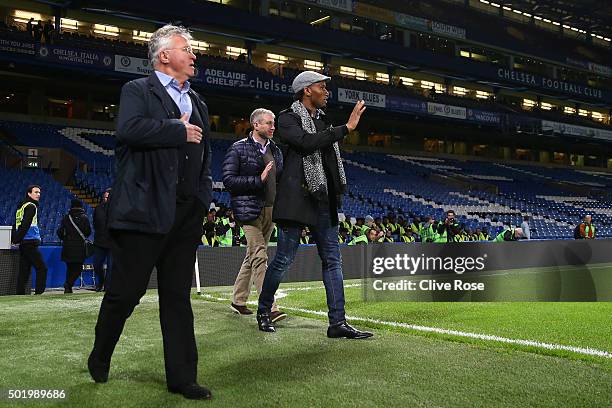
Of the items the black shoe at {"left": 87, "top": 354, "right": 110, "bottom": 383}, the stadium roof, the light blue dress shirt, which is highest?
the stadium roof

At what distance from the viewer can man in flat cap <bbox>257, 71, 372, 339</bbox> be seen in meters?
4.61

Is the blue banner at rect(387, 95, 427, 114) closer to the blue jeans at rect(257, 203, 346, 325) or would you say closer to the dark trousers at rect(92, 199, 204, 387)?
the blue jeans at rect(257, 203, 346, 325)

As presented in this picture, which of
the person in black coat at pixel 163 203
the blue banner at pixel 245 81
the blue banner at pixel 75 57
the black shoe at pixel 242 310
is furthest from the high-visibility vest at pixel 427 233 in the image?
the person in black coat at pixel 163 203

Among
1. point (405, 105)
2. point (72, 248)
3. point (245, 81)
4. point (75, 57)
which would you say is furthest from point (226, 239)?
point (405, 105)

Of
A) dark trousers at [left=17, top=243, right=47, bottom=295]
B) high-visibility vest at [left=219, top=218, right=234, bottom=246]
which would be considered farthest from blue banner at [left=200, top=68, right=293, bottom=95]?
dark trousers at [left=17, top=243, right=47, bottom=295]

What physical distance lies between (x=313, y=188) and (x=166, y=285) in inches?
65.2

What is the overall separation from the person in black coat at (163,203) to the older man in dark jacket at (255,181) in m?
2.34

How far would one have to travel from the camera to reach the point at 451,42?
139ft

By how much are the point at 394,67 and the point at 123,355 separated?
3643cm

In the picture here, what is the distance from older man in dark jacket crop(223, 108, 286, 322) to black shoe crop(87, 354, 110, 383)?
8.21 ft

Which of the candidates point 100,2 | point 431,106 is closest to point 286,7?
point 431,106

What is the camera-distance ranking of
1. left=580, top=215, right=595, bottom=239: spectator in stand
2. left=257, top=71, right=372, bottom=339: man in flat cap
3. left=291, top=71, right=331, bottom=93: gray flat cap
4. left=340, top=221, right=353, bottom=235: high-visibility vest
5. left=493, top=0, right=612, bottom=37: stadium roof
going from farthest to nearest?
left=493, top=0, right=612, bottom=37: stadium roof < left=580, top=215, right=595, bottom=239: spectator in stand < left=340, top=221, right=353, bottom=235: high-visibility vest < left=291, top=71, right=331, bottom=93: gray flat cap < left=257, top=71, right=372, bottom=339: man in flat cap

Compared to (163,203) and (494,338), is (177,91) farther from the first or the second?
(494,338)

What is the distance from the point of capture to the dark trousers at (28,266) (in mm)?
9141
